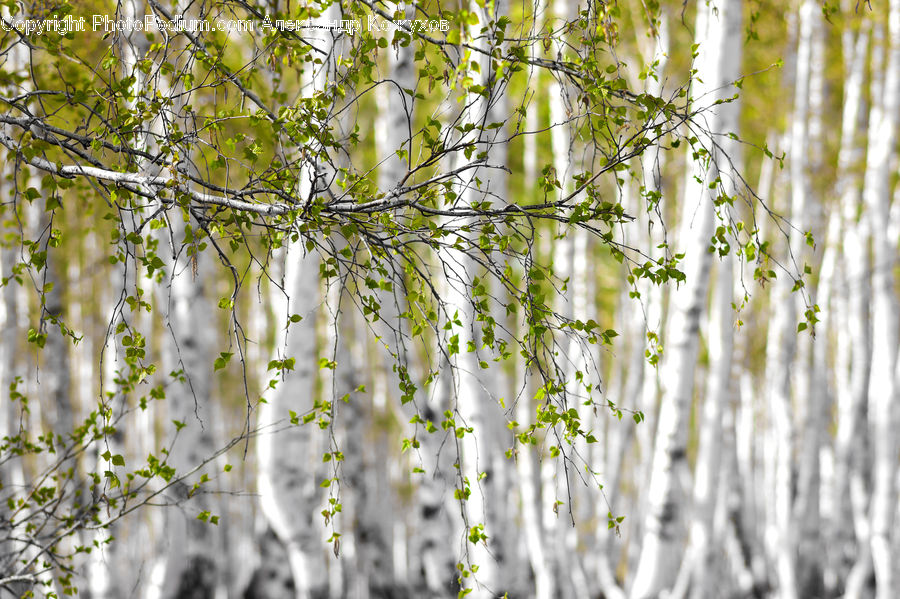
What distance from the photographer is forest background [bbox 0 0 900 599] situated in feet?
7.46

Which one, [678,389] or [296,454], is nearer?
[678,389]

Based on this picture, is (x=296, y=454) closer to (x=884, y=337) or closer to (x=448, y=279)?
(x=448, y=279)

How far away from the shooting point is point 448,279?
2.21m

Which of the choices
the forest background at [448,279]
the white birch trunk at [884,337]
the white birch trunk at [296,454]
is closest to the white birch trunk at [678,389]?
the forest background at [448,279]

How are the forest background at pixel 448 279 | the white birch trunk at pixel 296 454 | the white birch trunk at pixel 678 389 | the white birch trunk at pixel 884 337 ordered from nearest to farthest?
the forest background at pixel 448 279
the white birch trunk at pixel 678 389
the white birch trunk at pixel 296 454
the white birch trunk at pixel 884 337

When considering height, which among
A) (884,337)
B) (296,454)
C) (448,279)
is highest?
(884,337)

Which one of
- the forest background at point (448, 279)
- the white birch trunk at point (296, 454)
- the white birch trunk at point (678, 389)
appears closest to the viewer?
the forest background at point (448, 279)

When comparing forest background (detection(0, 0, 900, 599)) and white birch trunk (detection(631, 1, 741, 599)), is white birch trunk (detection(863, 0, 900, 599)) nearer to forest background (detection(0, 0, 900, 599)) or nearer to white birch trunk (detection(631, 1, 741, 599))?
forest background (detection(0, 0, 900, 599))

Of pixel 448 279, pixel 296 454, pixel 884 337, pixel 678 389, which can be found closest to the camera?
pixel 448 279

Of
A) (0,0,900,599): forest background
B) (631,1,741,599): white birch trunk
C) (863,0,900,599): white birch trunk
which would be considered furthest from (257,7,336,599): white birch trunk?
(863,0,900,599): white birch trunk

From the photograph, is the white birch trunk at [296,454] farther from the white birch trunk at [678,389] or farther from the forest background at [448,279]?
the white birch trunk at [678,389]

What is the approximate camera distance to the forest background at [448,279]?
2.27 meters

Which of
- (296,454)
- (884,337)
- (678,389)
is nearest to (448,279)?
(678,389)

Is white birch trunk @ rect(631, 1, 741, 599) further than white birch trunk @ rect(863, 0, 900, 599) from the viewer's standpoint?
No
